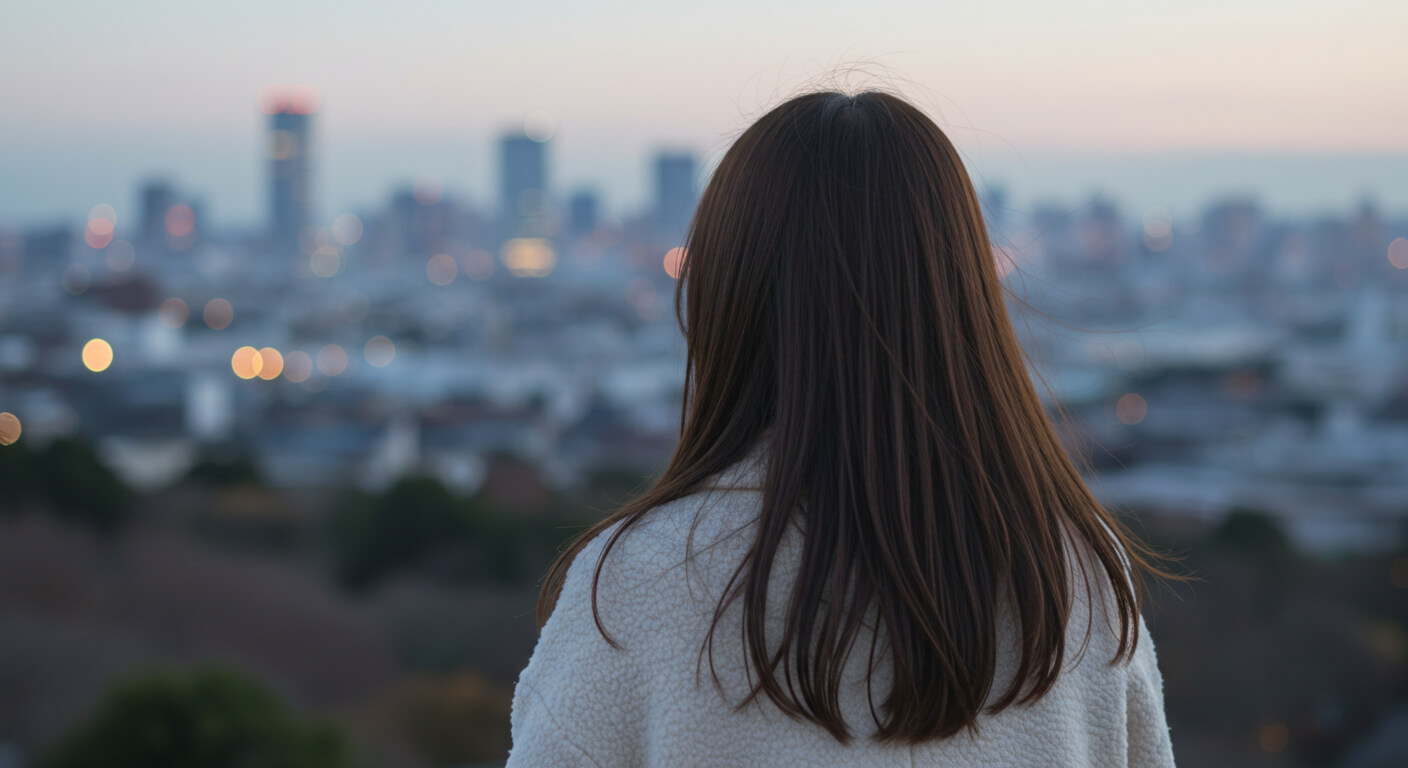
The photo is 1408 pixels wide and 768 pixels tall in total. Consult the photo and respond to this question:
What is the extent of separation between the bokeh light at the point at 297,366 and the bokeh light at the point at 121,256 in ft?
22.7

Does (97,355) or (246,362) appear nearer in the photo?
(97,355)

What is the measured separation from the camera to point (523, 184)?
4097 centimetres

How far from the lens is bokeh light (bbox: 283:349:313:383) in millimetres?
27922

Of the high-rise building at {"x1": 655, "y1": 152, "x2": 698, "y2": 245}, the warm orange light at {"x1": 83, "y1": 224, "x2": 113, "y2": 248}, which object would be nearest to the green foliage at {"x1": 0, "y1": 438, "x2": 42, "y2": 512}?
the high-rise building at {"x1": 655, "y1": 152, "x2": 698, "y2": 245}

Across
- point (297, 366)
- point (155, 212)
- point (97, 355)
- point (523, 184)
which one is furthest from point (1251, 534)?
point (155, 212)

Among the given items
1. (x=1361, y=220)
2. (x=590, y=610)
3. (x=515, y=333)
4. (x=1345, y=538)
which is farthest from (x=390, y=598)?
(x=1361, y=220)

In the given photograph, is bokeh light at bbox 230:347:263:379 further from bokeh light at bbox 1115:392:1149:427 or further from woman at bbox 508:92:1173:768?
woman at bbox 508:92:1173:768

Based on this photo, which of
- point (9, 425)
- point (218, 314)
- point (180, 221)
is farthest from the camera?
point (180, 221)

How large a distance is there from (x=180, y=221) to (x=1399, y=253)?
34.3 m

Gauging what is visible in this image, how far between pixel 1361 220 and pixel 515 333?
22.3 m

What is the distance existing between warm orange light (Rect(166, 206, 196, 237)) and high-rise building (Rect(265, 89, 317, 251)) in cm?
347

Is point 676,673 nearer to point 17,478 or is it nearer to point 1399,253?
point 17,478

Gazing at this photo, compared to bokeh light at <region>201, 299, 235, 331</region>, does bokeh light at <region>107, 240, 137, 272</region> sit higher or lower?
higher

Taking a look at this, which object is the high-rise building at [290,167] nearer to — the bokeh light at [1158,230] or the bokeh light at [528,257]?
the bokeh light at [528,257]
